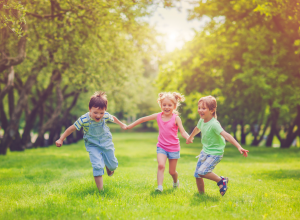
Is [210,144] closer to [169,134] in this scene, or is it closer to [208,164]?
[208,164]

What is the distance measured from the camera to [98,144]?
5.59 meters

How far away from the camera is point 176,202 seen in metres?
4.91

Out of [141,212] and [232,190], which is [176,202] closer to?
[141,212]

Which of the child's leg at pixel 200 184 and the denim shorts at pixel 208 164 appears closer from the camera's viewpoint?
the denim shorts at pixel 208 164

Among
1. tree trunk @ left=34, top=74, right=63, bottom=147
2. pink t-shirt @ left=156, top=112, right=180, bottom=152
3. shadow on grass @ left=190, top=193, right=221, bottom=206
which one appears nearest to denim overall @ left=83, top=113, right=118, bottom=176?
pink t-shirt @ left=156, top=112, right=180, bottom=152

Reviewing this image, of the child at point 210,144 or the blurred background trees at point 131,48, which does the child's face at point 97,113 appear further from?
the blurred background trees at point 131,48

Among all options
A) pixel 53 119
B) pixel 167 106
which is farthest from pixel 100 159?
pixel 53 119

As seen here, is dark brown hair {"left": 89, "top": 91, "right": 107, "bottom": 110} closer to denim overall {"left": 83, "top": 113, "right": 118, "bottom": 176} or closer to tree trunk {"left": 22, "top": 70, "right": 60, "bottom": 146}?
denim overall {"left": 83, "top": 113, "right": 118, "bottom": 176}

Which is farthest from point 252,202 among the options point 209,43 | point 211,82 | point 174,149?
point 211,82

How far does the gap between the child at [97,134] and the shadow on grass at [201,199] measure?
1.80 m

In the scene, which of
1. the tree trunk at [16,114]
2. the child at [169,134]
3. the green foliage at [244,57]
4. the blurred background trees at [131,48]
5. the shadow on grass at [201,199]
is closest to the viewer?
the shadow on grass at [201,199]

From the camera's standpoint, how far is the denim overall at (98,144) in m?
5.48

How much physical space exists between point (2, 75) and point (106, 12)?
9.60 m

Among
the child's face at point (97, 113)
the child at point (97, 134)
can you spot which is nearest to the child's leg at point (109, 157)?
the child at point (97, 134)
